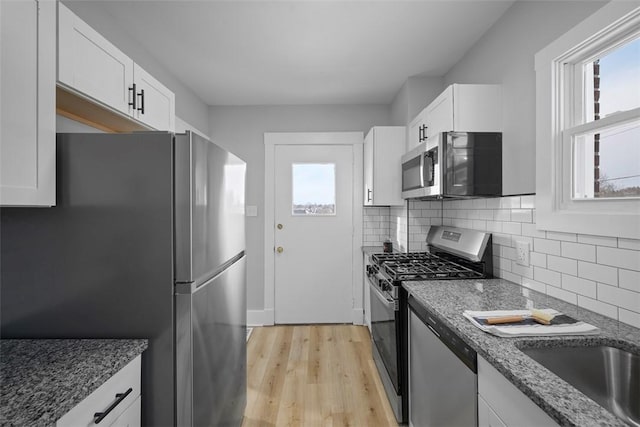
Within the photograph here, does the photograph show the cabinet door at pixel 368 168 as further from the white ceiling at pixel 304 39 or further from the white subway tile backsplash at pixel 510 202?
the white subway tile backsplash at pixel 510 202

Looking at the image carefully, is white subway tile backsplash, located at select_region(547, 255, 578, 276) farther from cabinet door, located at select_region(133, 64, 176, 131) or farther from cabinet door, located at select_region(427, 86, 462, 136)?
cabinet door, located at select_region(133, 64, 176, 131)

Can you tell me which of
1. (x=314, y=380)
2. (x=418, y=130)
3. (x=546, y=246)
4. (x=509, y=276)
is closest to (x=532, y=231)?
(x=546, y=246)

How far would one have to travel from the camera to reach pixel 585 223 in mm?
1303

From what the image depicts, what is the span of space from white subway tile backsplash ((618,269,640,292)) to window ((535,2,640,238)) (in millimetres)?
144

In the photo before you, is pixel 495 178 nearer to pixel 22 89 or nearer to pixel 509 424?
pixel 509 424

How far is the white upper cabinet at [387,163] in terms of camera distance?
115 inches

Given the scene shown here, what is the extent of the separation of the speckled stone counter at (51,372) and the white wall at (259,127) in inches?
98.4

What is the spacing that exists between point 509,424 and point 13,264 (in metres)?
1.72

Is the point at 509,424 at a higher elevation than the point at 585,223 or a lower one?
lower

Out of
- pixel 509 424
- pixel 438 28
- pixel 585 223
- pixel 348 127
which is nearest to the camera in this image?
pixel 509 424

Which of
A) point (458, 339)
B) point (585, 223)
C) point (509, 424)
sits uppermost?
point (585, 223)

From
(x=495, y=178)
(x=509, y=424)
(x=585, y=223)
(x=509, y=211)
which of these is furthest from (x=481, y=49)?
(x=509, y=424)

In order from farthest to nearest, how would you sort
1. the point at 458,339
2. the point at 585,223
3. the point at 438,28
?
the point at 438,28
the point at 585,223
the point at 458,339

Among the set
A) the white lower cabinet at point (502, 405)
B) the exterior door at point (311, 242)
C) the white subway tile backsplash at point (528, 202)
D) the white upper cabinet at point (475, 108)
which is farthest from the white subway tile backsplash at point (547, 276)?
the exterior door at point (311, 242)
